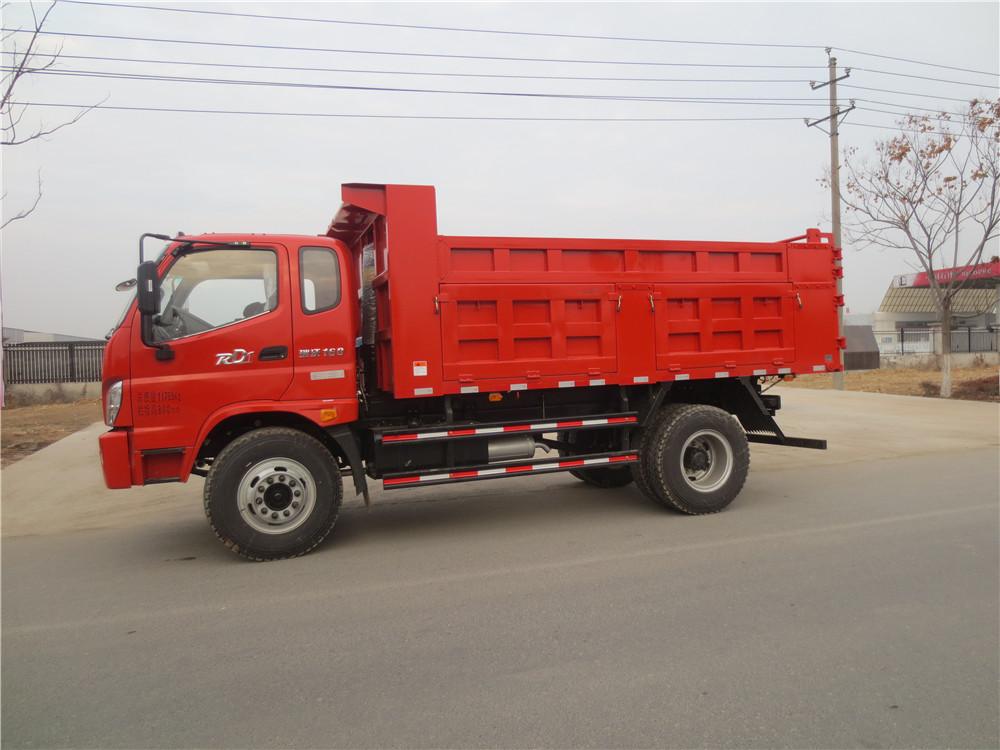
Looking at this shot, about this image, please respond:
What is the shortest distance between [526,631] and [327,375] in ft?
9.00

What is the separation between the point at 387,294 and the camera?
5641mm

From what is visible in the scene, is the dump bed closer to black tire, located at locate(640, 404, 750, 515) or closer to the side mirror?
black tire, located at locate(640, 404, 750, 515)

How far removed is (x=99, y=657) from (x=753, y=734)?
3302 mm

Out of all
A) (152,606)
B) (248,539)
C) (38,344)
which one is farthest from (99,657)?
(38,344)

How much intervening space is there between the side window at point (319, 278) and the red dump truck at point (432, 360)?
0.01 m

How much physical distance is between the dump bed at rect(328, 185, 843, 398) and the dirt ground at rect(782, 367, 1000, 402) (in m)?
12.6

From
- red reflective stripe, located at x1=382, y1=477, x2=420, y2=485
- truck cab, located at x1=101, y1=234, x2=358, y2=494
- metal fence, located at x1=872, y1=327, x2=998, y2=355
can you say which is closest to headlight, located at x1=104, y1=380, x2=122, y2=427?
truck cab, located at x1=101, y1=234, x2=358, y2=494

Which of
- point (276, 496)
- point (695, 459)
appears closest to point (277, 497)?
point (276, 496)

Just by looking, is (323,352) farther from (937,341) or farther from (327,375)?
(937,341)

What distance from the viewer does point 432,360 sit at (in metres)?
5.58


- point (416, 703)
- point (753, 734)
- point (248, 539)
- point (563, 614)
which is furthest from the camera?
point (248, 539)

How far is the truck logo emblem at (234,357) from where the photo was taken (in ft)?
16.9

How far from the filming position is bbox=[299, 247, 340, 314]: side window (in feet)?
17.8

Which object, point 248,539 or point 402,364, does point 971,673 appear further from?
point 248,539
